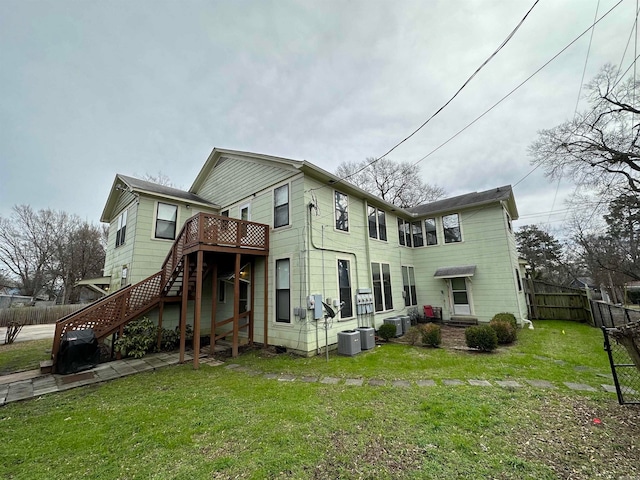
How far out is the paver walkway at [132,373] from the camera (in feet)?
15.8

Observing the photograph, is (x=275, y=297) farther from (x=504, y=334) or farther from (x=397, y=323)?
(x=504, y=334)

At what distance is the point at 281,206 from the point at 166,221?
5.07m

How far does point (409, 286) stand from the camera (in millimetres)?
12562

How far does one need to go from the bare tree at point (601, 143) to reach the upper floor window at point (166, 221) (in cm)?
1613

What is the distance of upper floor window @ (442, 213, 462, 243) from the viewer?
39.8 feet

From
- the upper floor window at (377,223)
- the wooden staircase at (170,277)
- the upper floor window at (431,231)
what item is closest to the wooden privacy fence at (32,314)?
the wooden staircase at (170,277)

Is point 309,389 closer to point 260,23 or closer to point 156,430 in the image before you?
point 156,430

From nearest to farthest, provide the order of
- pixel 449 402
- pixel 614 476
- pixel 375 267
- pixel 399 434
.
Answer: pixel 614 476, pixel 399 434, pixel 449 402, pixel 375 267

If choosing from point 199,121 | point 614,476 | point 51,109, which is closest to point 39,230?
point 51,109

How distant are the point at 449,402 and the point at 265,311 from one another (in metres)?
5.62

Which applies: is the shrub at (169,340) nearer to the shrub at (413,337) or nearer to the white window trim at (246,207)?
the white window trim at (246,207)

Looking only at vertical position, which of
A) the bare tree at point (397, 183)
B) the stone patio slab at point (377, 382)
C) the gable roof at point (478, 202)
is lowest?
the stone patio slab at point (377, 382)

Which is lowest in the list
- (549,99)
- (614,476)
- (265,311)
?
(614,476)

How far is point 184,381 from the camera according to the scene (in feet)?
18.4
